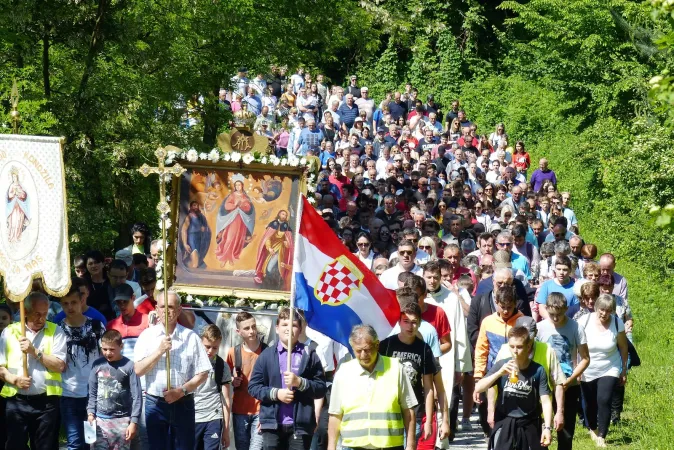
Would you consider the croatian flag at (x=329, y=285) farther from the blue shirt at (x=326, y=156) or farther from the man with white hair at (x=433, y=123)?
the man with white hair at (x=433, y=123)

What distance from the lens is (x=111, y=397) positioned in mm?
11547

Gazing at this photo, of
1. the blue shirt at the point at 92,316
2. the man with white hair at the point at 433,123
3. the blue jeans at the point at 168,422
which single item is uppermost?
the man with white hair at the point at 433,123

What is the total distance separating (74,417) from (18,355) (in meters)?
0.80

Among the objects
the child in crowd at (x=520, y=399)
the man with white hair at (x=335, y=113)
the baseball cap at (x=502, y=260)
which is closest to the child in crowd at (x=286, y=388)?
the child in crowd at (x=520, y=399)

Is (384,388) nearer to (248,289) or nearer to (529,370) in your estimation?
(529,370)

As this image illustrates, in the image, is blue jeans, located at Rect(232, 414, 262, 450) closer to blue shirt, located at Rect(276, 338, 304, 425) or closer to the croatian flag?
blue shirt, located at Rect(276, 338, 304, 425)

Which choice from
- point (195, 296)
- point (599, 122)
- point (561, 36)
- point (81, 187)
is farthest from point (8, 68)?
point (561, 36)

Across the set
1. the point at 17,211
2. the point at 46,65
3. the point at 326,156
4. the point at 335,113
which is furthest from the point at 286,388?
the point at 335,113

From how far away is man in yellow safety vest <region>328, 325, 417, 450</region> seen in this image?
9.62 metres

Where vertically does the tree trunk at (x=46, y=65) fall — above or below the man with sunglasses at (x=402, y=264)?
above

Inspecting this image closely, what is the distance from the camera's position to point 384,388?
965 centimetres

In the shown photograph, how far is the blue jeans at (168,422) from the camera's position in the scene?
11461 millimetres

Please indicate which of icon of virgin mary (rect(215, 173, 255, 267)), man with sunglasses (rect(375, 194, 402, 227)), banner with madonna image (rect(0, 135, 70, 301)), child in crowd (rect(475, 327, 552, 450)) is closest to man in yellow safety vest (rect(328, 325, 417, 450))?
child in crowd (rect(475, 327, 552, 450))

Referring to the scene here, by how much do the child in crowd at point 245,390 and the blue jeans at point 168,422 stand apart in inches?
32.5
